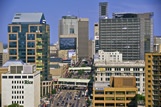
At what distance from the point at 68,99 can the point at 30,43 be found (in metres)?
28.8

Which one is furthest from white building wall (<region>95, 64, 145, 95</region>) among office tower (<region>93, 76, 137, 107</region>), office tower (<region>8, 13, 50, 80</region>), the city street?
office tower (<region>8, 13, 50, 80</region>)

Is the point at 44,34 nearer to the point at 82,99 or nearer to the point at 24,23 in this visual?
the point at 24,23

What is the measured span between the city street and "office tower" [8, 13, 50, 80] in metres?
11.7

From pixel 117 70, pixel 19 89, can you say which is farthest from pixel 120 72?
pixel 19 89

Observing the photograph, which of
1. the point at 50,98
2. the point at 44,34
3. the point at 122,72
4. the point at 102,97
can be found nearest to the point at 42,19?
the point at 44,34

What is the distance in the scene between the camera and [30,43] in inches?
6368

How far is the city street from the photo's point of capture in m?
142

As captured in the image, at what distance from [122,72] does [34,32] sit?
50.3 m

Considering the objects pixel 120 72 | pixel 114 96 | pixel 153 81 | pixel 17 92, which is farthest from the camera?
pixel 120 72

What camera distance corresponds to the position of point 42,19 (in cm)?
17075

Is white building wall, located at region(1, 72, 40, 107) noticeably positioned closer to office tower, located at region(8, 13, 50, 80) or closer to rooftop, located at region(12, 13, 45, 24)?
office tower, located at region(8, 13, 50, 80)

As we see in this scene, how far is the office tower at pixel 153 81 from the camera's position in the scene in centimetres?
8538

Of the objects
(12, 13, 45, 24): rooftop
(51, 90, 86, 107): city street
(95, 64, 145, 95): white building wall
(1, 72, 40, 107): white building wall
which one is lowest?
(51, 90, 86, 107): city street

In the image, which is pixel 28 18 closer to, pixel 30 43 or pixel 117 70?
pixel 30 43
